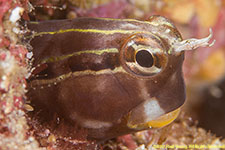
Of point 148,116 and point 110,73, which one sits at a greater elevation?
point 110,73

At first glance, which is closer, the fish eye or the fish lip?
the fish eye

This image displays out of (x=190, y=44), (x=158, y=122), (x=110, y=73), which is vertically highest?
(x=190, y=44)

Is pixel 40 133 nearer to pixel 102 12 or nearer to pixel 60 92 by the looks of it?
pixel 60 92

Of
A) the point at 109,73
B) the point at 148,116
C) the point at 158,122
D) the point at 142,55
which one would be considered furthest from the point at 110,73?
the point at 158,122

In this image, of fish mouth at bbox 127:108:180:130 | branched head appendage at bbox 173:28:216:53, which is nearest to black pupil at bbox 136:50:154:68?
branched head appendage at bbox 173:28:216:53

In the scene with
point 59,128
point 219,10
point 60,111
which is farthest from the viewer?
point 219,10

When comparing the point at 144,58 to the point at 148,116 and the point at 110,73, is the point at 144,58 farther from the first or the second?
the point at 148,116

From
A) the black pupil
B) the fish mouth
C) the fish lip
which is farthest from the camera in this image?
the fish mouth

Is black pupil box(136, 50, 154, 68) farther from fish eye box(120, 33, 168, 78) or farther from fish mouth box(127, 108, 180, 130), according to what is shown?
fish mouth box(127, 108, 180, 130)

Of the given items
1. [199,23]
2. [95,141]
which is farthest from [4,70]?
[199,23]
